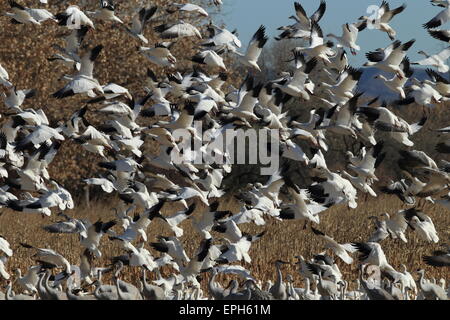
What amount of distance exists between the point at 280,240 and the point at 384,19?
3957mm

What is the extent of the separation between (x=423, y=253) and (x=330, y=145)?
66.2ft

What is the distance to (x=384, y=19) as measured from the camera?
59.6 ft

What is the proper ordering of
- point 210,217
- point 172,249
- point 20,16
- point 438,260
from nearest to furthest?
point 438,260 → point 172,249 → point 210,217 → point 20,16

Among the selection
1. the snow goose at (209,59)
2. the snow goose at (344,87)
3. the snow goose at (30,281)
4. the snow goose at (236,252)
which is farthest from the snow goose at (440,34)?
the snow goose at (30,281)

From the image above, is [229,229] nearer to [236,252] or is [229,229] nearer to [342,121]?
[236,252]

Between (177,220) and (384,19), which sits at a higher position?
(384,19)

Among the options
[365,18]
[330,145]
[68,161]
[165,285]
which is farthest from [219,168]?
[330,145]

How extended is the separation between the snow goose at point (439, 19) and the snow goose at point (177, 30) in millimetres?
3531

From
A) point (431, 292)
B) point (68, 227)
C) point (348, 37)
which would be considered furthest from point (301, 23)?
point (431, 292)

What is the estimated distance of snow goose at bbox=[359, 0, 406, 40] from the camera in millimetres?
17953

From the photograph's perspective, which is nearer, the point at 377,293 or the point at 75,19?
the point at 377,293

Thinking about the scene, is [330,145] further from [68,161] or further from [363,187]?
[363,187]

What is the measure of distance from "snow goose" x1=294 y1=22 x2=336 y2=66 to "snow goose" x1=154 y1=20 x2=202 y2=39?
1891 millimetres

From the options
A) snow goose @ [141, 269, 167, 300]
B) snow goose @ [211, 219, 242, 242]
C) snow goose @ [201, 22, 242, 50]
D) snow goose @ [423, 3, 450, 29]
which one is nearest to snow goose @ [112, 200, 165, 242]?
snow goose @ [211, 219, 242, 242]
